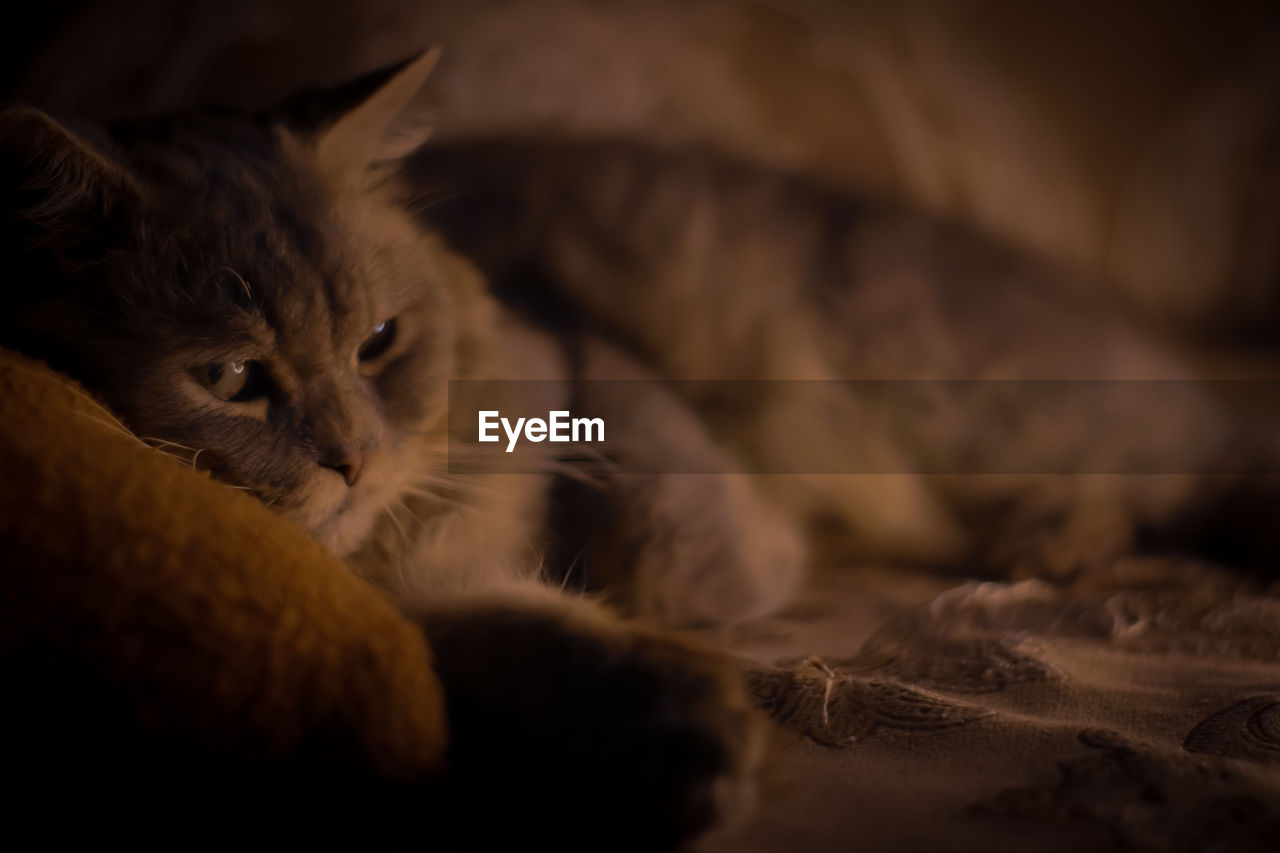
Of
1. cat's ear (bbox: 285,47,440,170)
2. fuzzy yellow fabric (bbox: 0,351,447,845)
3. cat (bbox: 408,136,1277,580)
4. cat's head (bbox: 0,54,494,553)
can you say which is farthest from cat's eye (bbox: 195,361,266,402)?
cat (bbox: 408,136,1277,580)

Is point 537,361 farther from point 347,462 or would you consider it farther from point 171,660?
point 171,660

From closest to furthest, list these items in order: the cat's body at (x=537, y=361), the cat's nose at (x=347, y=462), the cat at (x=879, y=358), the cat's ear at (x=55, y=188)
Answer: the cat's body at (x=537, y=361)
the cat's ear at (x=55, y=188)
the cat's nose at (x=347, y=462)
the cat at (x=879, y=358)

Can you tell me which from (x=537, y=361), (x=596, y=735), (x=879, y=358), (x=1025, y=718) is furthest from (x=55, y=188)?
(x=879, y=358)

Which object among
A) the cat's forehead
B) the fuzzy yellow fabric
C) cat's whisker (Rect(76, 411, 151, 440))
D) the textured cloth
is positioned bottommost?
the textured cloth

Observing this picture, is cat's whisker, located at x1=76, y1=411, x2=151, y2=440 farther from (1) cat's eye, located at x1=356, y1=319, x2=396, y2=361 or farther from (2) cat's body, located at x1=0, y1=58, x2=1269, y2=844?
(1) cat's eye, located at x1=356, y1=319, x2=396, y2=361

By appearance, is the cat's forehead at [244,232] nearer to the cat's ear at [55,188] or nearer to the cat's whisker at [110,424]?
the cat's ear at [55,188]

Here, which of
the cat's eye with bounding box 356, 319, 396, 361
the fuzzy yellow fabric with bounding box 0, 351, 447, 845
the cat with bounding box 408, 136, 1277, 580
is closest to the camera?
the fuzzy yellow fabric with bounding box 0, 351, 447, 845

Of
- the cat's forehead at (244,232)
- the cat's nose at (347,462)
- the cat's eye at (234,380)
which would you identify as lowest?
the cat's nose at (347,462)

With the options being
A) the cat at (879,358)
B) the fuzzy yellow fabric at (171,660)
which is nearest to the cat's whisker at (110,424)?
the fuzzy yellow fabric at (171,660)
